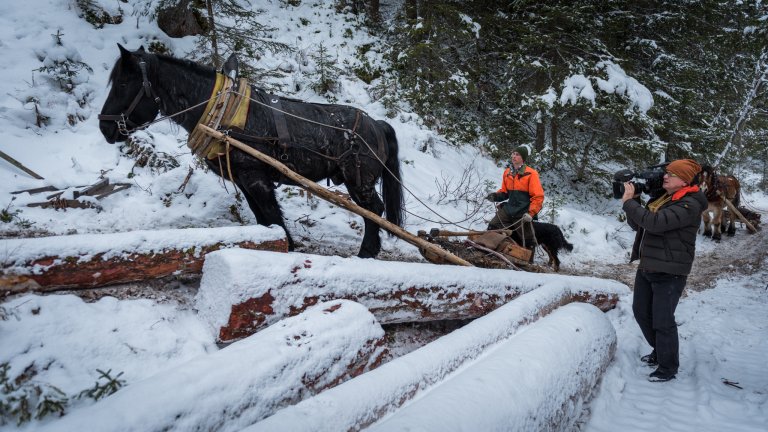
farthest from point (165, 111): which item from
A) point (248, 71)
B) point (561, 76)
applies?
point (561, 76)

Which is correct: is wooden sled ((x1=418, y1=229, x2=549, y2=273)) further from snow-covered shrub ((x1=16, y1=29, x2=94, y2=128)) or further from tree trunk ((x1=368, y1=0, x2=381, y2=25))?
tree trunk ((x1=368, y1=0, x2=381, y2=25))

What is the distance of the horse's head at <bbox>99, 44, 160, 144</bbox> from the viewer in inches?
135

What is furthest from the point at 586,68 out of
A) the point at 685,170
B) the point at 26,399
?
the point at 26,399

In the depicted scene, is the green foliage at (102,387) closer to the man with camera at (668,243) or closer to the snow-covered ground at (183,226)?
the snow-covered ground at (183,226)

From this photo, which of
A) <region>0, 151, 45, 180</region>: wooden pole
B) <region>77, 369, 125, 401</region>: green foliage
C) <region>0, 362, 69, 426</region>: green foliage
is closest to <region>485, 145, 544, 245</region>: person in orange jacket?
<region>77, 369, 125, 401</region>: green foliage

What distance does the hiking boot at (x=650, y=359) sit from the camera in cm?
325

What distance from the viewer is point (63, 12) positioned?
25.0ft

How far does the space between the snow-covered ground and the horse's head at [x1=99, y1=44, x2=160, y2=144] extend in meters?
1.45

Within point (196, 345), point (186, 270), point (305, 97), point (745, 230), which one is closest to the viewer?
point (196, 345)

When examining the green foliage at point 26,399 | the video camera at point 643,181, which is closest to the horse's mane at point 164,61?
the green foliage at point 26,399

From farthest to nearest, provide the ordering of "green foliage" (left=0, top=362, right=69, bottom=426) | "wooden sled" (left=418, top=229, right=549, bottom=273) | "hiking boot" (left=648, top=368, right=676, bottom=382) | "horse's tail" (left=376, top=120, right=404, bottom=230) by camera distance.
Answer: "horse's tail" (left=376, top=120, right=404, bottom=230) → "wooden sled" (left=418, top=229, right=549, bottom=273) → "hiking boot" (left=648, top=368, right=676, bottom=382) → "green foliage" (left=0, top=362, right=69, bottom=426)

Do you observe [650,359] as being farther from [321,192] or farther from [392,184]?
[321,192]

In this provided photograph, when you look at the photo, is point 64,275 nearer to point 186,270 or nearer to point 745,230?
point 186,270

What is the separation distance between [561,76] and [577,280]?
723cm
